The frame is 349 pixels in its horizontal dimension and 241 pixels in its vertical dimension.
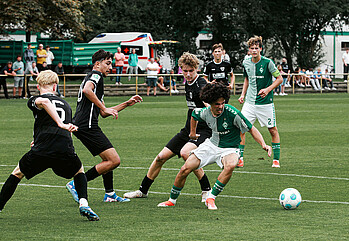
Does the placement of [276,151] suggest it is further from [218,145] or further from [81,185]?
[81,185]

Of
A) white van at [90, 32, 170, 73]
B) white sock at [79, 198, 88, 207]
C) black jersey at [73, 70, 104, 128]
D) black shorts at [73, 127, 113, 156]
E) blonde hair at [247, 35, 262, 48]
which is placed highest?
white van at [90, 32, 170, 73]

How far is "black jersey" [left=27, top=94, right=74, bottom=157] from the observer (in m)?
7.25

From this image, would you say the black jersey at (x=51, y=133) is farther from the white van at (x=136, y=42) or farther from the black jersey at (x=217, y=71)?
the white van at (x=136, y=42)

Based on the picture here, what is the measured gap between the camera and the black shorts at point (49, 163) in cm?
728

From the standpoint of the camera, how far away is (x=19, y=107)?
27125 mm

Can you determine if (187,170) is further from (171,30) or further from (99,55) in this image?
(171,30)

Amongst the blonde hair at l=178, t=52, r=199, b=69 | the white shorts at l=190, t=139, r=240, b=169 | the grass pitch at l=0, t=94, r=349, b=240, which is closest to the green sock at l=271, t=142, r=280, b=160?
the grass pitch at l=0, t=94, r=349, b=240

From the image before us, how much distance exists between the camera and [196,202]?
855cm

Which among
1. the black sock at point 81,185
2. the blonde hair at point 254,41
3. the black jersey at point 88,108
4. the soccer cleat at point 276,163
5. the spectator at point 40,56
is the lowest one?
the soccer cleat at point 276,163

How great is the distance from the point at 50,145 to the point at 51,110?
1.30ft

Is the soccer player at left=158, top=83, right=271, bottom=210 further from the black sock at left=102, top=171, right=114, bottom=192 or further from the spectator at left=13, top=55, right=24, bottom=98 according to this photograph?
the spectator at left=13, top=55, right=24, bottom=98

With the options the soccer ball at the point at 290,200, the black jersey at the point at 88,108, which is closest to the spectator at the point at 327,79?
the black jersey at the point at 88,108

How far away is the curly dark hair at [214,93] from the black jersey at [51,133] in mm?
1557

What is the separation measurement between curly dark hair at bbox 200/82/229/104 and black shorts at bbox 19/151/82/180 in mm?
1619
